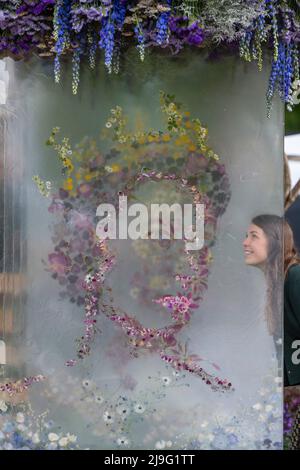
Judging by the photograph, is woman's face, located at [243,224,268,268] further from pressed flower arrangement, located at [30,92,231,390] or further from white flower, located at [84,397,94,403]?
white flower, located at [84,397,94,403]

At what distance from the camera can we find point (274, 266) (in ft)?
14.3

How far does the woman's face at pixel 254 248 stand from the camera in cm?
434

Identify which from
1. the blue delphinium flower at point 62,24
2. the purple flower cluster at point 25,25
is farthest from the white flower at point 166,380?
the purple flower cluster at point 25,25

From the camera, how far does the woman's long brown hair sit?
4336mm

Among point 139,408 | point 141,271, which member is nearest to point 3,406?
point 139,408

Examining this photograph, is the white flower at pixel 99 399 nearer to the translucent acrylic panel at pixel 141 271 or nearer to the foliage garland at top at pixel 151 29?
the translucent acrylic panel at pixel 141 271

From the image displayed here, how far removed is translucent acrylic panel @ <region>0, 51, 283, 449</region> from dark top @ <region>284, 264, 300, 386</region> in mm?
212

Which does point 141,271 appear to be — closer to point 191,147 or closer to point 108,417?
point 191,147

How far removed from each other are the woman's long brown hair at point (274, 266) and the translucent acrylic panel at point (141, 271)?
59mm

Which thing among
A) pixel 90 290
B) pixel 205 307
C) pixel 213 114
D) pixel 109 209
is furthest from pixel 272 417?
pixel 213 114

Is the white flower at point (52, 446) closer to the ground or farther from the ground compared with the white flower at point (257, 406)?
closer to the ground

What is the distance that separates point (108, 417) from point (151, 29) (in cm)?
258

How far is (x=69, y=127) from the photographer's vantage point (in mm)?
4355
